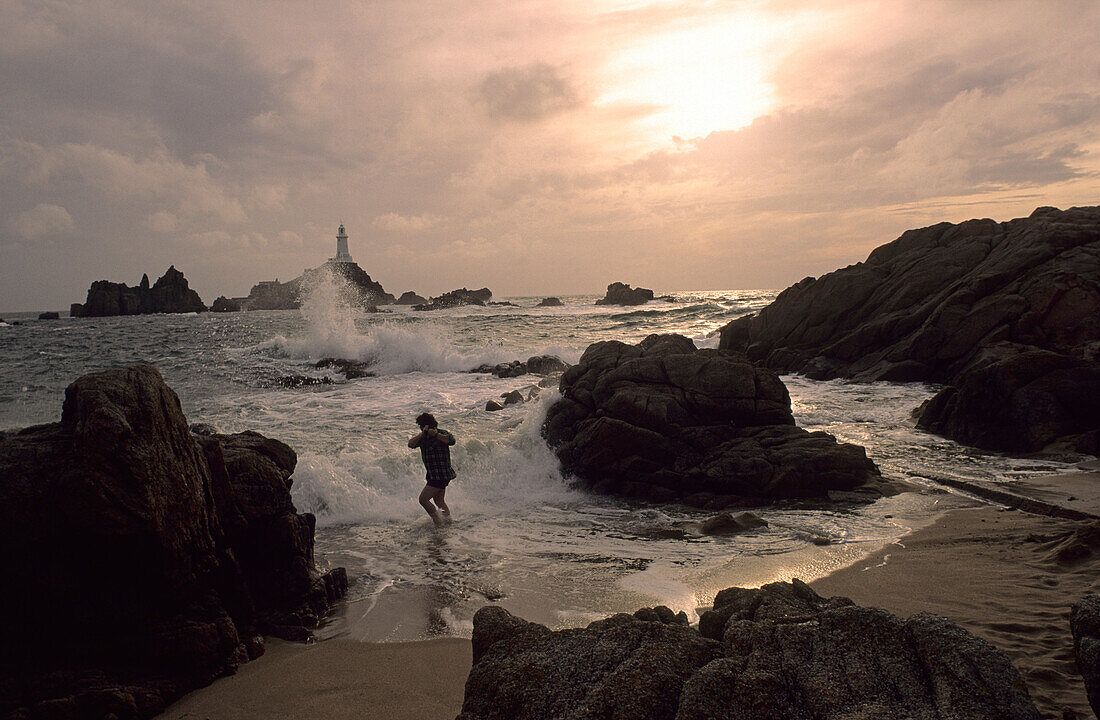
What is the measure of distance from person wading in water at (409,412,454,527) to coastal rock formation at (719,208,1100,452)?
9.24 meters

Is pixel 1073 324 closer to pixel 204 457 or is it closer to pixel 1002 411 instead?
pixel 1002 411

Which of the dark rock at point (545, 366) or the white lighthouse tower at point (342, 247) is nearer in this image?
the dark rock at point (545, 366)

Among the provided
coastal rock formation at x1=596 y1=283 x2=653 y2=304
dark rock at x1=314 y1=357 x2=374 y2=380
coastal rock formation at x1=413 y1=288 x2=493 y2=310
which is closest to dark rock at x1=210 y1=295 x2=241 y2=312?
coastal rock formation at x1=413 y1=288 x2=493 y2=310

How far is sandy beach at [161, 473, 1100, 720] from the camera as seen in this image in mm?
3750

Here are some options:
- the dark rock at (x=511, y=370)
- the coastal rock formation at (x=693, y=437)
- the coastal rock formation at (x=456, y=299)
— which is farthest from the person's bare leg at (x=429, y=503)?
the coastal rock formation at (x=456, y=299)

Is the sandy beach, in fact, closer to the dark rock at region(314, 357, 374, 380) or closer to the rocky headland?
the dark rock at region(314, 357, 374, 380)

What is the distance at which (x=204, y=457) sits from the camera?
5023mm

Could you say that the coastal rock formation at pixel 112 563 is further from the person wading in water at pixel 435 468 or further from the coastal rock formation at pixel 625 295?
the coastal rock formation at pixel 625 295

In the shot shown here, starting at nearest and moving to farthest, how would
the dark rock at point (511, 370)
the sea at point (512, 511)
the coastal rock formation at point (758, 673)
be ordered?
the coastal rock formation at point (758, 673), the sea at point (512, 511), the dark rock at point (511, 370)

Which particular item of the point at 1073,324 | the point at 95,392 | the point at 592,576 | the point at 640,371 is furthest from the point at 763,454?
the point at 1073,324

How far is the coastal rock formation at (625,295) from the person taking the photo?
276 ft

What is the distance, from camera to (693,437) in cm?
1001

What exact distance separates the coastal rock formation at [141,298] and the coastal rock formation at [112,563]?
3606 inches

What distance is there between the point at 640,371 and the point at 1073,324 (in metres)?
11.4
